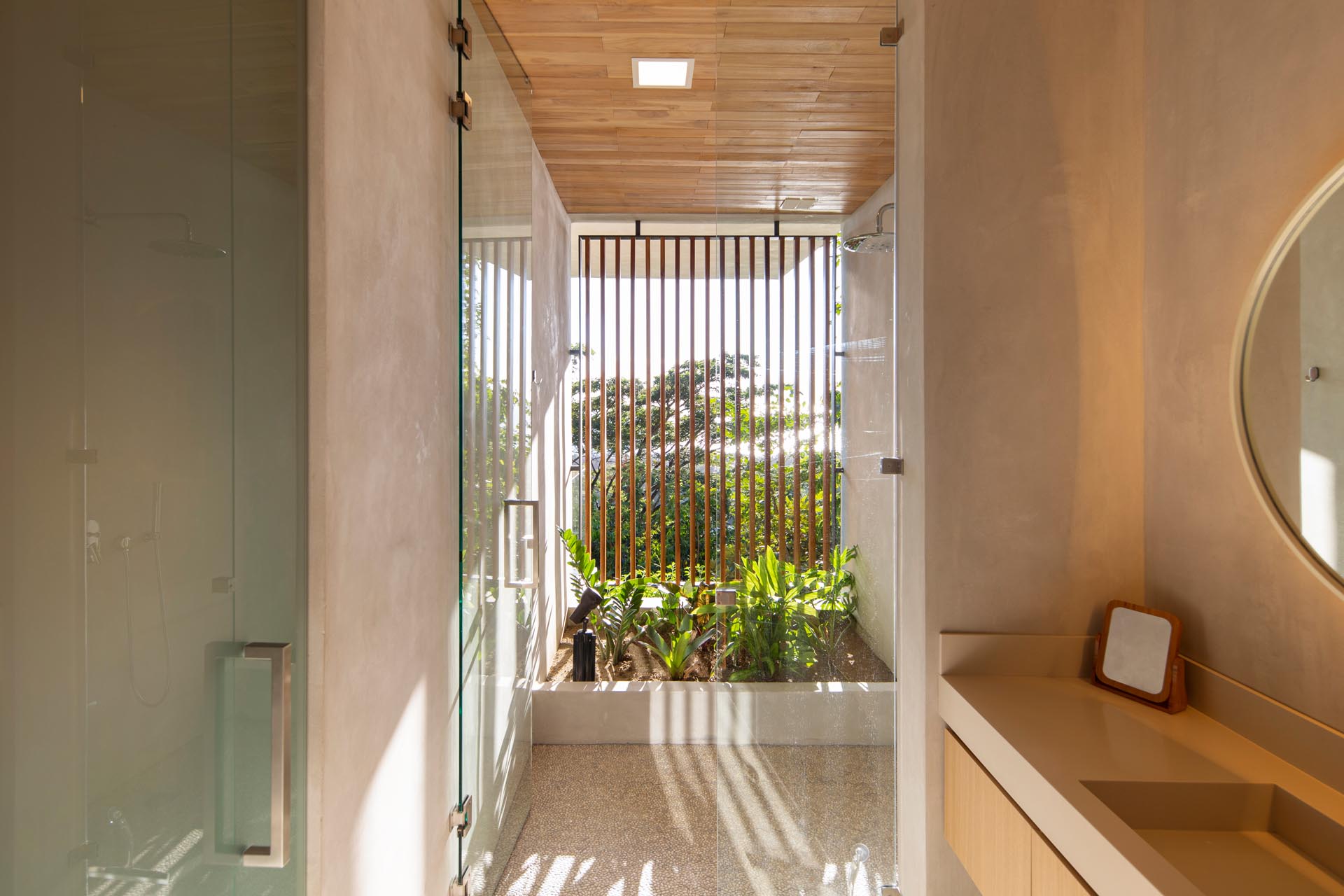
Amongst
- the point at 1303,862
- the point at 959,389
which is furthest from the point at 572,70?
the point at 1303,862

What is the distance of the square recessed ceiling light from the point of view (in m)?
2.28

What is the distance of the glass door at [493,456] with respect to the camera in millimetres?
1865

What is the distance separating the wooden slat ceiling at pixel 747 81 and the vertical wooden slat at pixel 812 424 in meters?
0.28

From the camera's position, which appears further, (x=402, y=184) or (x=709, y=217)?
(x=709, y=217)

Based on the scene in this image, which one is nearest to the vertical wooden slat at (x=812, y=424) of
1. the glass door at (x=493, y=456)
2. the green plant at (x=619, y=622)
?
the glass door at (x=493, y=456)

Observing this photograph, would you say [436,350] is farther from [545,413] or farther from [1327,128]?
[1327,128]

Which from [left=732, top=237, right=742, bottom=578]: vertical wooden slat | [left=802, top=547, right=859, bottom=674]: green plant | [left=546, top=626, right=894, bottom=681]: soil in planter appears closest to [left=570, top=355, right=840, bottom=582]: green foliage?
[left=546, top=626, right=894, bottom=681]: soil in planter

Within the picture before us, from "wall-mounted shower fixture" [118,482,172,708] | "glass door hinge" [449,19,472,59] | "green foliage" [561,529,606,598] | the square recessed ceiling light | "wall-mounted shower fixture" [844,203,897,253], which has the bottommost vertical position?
"green foliage" [561,529,606,598]

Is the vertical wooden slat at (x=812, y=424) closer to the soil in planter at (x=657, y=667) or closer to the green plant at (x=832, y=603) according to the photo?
the green plant at (x=832, y=603)

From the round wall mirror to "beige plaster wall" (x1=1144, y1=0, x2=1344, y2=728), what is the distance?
0.13 ft

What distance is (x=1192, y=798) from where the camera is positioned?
1095 millimetres

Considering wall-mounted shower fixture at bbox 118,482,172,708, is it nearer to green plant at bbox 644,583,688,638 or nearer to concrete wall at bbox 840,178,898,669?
concrete wall at bbox 840,178,898,669

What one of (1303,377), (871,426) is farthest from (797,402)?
(1303,377)

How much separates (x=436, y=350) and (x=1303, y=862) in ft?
6.01
